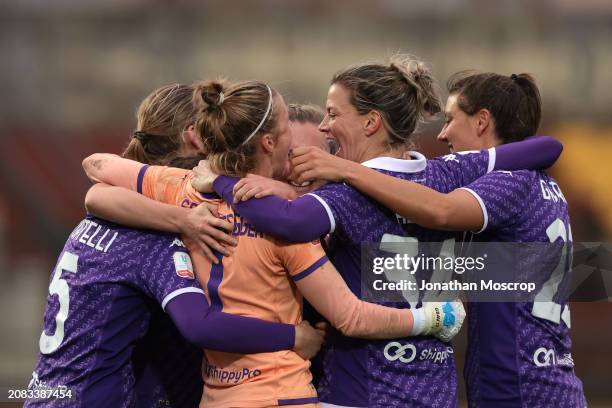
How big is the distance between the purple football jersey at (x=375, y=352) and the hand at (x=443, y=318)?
0.14ft

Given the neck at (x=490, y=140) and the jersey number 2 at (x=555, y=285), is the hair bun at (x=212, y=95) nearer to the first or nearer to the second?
the neck at (x=490, y=140)

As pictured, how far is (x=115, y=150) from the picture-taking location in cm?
909

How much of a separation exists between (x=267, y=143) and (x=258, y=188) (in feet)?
0.48

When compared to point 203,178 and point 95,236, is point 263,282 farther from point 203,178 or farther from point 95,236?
point 95,236

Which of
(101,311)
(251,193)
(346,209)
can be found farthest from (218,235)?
(101,311)

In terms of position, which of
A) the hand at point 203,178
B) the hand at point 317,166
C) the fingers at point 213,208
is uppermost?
the hand at point 317,166

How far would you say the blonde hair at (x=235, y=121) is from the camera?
262 cm

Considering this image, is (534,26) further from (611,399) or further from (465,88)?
(465,88)

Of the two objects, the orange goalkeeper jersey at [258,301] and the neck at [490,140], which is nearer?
the orange goalkeeper jersey at [258,301]

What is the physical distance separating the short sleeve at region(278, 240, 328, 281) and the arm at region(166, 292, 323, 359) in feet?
0.54

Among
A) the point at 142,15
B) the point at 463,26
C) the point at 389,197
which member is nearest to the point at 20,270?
the point at 142,15

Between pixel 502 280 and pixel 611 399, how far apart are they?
18.7ft

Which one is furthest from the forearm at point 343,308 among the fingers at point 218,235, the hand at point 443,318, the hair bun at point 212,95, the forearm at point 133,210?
the hair bun at point 212,95

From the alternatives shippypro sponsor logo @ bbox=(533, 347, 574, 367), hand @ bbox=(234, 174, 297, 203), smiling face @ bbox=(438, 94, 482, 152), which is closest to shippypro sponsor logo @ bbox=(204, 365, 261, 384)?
hand @ bbox=(234, 174, 297, 203)
